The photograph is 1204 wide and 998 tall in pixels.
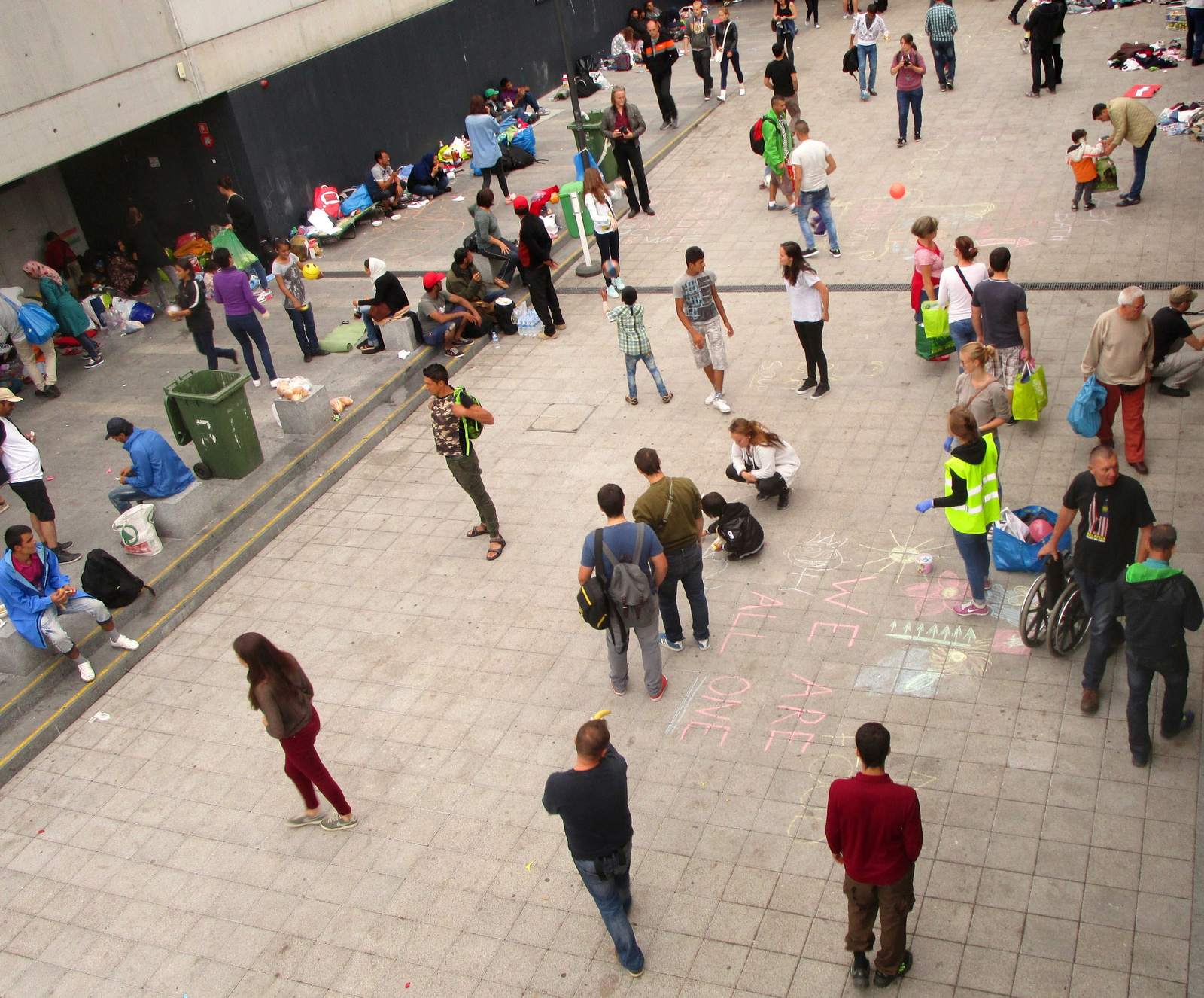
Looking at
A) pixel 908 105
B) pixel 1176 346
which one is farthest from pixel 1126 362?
pixel 908 105

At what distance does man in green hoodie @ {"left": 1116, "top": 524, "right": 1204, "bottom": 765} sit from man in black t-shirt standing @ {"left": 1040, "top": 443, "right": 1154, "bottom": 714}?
0.19 meters

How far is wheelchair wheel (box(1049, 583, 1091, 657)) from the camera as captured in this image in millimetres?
6703

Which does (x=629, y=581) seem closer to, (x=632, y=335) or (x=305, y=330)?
(x=632, y=335)

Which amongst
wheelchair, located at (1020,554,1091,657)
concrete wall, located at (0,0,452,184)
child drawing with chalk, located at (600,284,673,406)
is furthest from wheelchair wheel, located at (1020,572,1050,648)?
concrete wall, located at (0,0,452,184)

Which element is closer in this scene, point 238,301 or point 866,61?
point 238,301

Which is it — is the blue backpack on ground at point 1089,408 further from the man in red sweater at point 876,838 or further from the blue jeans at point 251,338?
the blue jeans at point 251,338

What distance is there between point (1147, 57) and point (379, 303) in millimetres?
13986

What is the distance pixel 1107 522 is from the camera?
6062 mm

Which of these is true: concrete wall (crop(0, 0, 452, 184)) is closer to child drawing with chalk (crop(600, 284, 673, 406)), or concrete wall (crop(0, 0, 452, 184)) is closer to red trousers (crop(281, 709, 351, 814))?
child drawing with chalk (crop(600, 284, 673, 406))

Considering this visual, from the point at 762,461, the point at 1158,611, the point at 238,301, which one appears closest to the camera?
the point at 1158,611

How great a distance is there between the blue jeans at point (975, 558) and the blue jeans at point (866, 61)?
14348 millimetres

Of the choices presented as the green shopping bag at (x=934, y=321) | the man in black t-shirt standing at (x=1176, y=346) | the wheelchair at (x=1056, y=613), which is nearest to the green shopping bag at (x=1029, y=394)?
the man in black t-shirt standing at (x=1176, y=346)

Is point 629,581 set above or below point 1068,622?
above

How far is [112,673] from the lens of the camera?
8664mm
